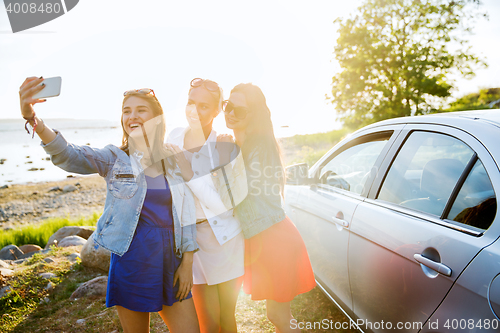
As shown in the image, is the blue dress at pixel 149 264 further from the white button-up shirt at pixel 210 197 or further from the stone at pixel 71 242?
the stone at pixel 71 242

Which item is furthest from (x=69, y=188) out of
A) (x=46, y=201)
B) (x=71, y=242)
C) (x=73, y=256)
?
(x=73, y=256)

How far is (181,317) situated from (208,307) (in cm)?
27

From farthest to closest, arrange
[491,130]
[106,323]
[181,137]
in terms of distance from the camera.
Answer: [106,323] < [181,137] < [491,130]

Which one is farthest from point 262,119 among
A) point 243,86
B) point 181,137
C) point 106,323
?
point 106,323

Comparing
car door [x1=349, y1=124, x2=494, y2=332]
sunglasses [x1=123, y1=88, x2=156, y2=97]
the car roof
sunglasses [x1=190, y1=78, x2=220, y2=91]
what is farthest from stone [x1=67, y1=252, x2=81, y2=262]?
the car roof

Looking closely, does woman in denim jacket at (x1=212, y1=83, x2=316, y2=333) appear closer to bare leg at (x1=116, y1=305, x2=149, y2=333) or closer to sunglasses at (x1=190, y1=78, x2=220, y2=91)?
sunglasses at (x1=190, y1=78, x2=220, y2=91)

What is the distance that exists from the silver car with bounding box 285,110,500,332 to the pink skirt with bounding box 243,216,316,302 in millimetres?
462

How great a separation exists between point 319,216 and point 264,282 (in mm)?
981

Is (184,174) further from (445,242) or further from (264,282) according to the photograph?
(445,242)

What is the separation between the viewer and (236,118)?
2199 mm

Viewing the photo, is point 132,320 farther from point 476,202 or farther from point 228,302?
point 476,202

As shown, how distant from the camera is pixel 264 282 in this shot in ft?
6.84

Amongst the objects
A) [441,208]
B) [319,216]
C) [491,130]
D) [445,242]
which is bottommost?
[319,216]

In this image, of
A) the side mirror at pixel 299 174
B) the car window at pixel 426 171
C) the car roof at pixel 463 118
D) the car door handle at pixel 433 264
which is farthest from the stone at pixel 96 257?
the car roof at pixel 463 118
